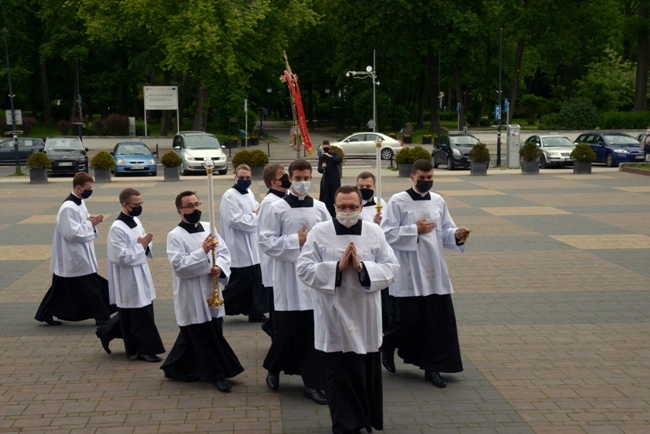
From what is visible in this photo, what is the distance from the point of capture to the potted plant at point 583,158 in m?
31.1

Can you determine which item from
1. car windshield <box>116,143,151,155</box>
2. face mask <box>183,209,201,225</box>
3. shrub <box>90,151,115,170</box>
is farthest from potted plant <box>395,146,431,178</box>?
face mask <box>183,209,201,225</box>

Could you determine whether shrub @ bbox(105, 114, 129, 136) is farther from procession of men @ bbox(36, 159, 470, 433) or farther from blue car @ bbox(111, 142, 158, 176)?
procession of men @ bbox(36, 159, 470, 433)

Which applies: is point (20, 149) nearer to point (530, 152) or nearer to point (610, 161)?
point (530, 152)

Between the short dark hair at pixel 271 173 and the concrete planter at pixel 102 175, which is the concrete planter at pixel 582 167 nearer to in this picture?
the concrete planter at pixel 102 175

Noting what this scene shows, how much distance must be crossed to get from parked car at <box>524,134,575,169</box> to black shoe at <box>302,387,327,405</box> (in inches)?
1103

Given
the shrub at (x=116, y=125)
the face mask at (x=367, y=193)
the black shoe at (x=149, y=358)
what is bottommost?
the black shoe at (x=149, y=358)

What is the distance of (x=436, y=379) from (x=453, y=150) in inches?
1131

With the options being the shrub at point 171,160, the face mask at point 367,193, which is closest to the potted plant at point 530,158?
the shrub at point 171,160

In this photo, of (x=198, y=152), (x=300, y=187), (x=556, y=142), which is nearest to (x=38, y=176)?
(x=198, y=152)

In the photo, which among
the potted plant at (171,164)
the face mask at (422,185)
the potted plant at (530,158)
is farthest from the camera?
the potted plant at (530,158)

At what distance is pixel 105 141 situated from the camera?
54781mm

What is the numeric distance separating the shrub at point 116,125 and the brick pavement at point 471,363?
41.2 metres

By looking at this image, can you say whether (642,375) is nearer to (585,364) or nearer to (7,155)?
(585,364)

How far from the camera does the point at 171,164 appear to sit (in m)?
31.0
